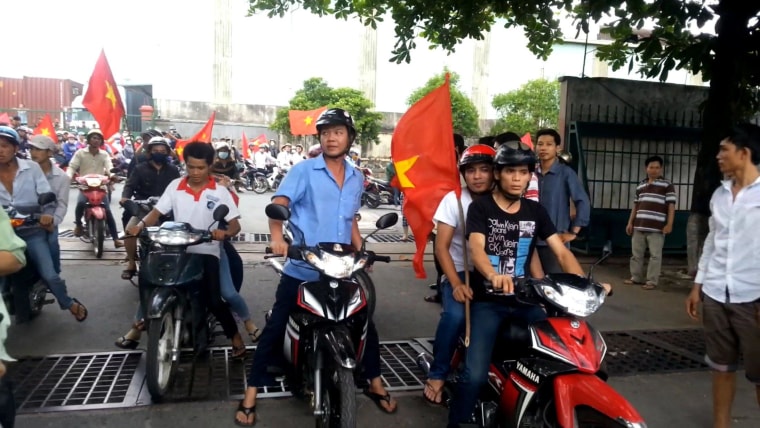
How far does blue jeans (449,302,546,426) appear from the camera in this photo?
301 cm

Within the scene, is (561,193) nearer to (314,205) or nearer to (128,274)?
(314,205)

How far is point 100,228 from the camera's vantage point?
7.71 meters

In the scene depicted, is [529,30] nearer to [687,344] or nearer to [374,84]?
[687,344]

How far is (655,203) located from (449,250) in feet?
16.1

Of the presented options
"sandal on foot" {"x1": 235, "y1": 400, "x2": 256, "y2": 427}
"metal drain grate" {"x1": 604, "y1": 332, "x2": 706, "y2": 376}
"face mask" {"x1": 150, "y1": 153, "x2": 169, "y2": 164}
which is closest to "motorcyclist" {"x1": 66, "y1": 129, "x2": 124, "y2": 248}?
"face mask" {"x1": 150, "y1": 153, "x2": 169, "y2": 164}

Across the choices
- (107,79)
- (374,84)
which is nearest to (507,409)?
(107,79)

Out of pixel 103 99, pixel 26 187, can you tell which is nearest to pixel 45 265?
pixel 26 187

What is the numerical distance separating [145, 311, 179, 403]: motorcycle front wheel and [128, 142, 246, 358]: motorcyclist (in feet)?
1.39

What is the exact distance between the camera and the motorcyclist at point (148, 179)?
6285mm

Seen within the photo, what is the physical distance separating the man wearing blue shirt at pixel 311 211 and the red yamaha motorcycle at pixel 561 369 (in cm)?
104

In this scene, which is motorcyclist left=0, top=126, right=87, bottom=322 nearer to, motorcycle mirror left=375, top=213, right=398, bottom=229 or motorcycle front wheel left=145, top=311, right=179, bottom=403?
motorcycle front wheel left=145, top=311, right=179, bottom=403

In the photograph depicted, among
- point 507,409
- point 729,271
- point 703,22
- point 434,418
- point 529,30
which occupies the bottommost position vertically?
point 434,418

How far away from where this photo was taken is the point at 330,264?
310cm

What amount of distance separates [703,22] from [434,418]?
14.1 feet
